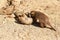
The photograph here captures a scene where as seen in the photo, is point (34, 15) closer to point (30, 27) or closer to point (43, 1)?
point (30, 27)

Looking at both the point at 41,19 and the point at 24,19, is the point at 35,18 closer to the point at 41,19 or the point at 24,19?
the point at 41,19

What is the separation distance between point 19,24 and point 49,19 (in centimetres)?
109

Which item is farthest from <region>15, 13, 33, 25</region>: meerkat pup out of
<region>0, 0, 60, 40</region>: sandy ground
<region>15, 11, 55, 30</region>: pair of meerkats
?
<region>0, 0, 60, 40</region>: sandy ground

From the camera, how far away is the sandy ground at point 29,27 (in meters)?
8.12

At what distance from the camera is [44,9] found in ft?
33.3

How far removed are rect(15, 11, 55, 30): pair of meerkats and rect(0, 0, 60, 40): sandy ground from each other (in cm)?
20

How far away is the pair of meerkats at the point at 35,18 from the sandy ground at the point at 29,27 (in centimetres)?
20

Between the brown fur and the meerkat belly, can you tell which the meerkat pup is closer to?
the meerkat belly

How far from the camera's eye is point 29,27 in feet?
28.5

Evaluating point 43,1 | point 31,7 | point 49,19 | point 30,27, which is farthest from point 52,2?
point 30,27

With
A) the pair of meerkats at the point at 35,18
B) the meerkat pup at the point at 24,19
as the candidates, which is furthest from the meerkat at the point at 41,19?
the meerkat pup at the point at 24,19

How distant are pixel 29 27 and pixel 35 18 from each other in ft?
1.83

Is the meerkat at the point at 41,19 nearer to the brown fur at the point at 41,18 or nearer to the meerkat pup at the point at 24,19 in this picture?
the brown fur at the point at 41,18

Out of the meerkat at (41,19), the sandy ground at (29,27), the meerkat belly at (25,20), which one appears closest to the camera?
the sandy ground at (29,27)
